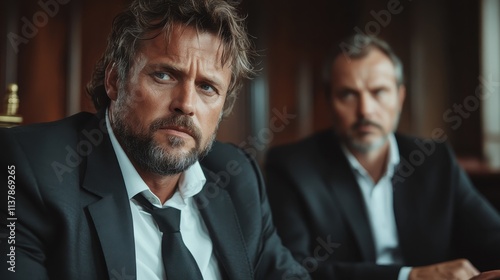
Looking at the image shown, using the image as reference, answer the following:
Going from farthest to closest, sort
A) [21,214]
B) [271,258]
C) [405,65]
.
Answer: [405,65]
[271,258]
[21,214]

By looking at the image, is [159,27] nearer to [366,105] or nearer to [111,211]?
[111,211]

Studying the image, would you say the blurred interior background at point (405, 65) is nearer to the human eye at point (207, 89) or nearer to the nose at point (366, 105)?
the nose at point (366, 105)

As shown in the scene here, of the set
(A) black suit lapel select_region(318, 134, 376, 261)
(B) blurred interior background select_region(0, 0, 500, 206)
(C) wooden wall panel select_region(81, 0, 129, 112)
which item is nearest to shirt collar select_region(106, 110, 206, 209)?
(A) black suit lapel select_region(318, 134, 376, 261)

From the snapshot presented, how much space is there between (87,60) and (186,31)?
4.51ft

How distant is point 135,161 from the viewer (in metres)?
1.33

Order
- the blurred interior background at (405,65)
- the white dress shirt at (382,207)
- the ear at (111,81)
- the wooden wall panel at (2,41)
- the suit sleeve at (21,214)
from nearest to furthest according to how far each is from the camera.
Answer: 1. the suit sleeve at (21,214)
2. the ear at (111,81)
3. the white dress shirt at (382,207)
4. the wooden wall panel at (2,41)
5. the blurred interior background at (405,65)

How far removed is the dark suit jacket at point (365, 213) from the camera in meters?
1.88

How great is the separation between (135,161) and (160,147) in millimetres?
98

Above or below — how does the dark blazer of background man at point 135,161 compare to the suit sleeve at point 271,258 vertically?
above

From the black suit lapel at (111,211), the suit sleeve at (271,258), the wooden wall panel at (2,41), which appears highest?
the wooden wall panel at (2,41)

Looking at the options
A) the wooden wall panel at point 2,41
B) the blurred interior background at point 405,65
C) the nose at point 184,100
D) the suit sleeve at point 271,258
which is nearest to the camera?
the nose at point 184,100

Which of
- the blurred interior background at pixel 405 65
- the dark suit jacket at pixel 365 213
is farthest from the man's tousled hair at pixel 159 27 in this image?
the blurred interior background at pixel 405 65

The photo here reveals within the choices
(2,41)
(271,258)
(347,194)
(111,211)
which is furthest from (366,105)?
(2,41)

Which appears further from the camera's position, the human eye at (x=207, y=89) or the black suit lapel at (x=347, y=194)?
the black suit lapel at (x=347, y=194)
